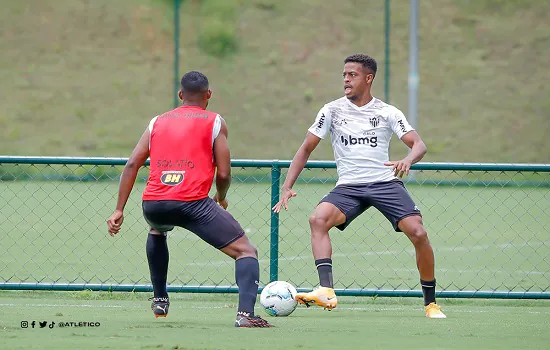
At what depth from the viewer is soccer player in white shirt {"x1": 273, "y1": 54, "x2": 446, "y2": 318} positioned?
8625mm

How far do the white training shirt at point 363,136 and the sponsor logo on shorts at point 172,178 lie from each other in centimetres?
152

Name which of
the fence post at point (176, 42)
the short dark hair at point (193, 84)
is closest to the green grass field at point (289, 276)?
the short dark hair at point (193, 84)

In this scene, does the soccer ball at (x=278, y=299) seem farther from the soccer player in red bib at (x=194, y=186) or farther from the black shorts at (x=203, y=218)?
the black shorts at (x=203, y=218)

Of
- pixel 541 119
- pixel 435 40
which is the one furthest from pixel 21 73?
pixel 541 119

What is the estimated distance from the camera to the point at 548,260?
12852mm

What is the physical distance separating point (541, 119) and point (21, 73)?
13.7 meters

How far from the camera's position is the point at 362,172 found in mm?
8812

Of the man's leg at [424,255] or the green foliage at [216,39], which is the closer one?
the man's leg at [424,255]

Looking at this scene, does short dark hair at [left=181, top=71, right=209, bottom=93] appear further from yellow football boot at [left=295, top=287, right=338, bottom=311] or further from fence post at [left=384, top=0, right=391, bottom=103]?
fence post at [left=384, top=0, right=391, bottom=103]

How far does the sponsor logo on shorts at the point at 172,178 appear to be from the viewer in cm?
777

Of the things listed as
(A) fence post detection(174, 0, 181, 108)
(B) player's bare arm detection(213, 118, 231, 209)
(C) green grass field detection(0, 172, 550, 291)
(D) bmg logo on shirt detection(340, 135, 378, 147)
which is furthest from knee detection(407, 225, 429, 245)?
(A) fence post detection(174, 0, 181, 108)

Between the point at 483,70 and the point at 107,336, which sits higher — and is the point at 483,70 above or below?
above

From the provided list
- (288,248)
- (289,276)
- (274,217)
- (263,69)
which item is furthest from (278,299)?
(263,69)

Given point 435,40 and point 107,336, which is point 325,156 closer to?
point 435,40
